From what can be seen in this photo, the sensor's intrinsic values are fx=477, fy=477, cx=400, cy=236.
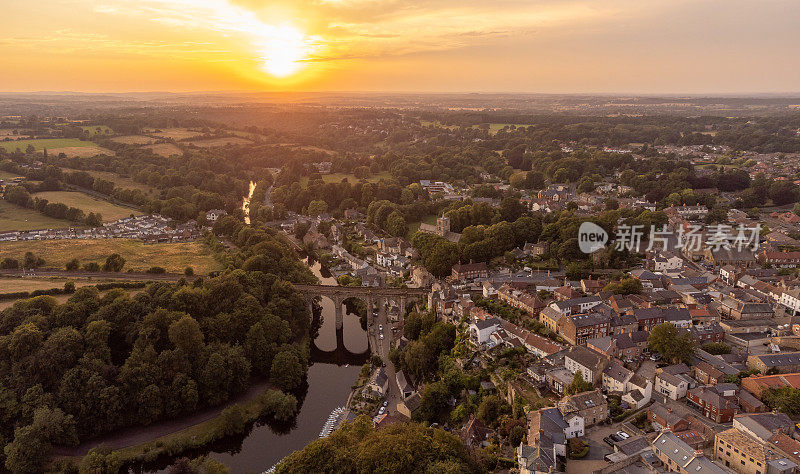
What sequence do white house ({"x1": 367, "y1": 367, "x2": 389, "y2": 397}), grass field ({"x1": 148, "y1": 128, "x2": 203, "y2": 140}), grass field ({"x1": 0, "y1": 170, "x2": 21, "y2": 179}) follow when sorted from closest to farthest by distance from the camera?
white house ({"x1": 367, "y1": 367, "x2": 389, "y2": 397}) < grass field ({"x1": 0, "y1": 170, "x2": 21, "y2": 179}) < grass field ({"x1": 148, "y1": 128, "x2": 203, "y2": 140})

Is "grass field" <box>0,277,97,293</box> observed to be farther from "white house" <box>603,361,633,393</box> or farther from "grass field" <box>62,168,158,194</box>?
"grass field" <box>62,168,158,194</box>

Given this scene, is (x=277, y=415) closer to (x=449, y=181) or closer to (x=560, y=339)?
(x=560, y=339)

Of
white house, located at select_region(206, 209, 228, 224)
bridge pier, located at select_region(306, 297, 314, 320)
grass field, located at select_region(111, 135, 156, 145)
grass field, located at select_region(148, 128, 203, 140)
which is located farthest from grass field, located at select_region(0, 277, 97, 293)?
grass field, located at select_region(148, 128, 203, 140)

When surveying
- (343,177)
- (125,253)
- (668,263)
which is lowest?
(125,253)

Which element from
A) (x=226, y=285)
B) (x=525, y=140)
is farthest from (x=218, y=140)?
(x=226, y=285)

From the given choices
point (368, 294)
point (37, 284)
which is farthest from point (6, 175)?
point (368, 294)

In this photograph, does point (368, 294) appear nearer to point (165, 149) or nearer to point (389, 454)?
point (389, 454)
